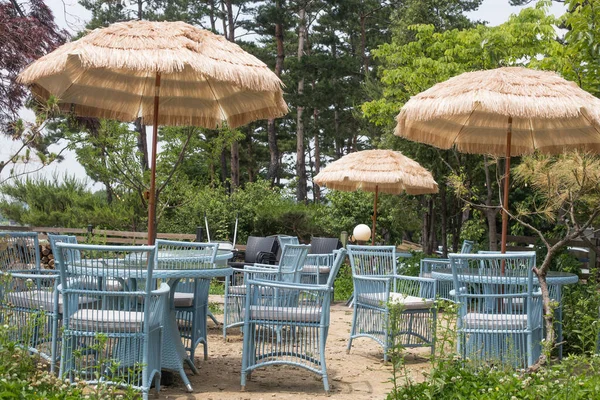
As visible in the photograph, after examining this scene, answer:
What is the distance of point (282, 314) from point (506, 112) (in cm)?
225

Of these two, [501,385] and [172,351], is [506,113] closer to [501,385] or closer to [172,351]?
[501,385]

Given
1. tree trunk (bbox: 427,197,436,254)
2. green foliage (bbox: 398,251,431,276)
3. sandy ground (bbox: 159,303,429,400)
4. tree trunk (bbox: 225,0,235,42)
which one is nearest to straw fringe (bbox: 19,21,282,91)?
sandy ground (bbox: 159,303,429,400)

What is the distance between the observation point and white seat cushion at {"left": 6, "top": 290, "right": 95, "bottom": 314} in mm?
4414

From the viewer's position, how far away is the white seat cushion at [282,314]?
4508 mm

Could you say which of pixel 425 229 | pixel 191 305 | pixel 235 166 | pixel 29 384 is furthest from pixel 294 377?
pixel 235 166

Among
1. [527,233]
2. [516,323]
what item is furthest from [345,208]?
[516,323]

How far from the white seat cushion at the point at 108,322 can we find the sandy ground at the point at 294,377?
2.08ft

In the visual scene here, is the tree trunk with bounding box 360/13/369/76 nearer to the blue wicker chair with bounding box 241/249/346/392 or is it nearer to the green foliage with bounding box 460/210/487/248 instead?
the green foliage with bounding box 460/210/487/248

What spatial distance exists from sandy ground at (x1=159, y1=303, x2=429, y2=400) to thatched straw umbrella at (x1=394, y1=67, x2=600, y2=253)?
1446 mm

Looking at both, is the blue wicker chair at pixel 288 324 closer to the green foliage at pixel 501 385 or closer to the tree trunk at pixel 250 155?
the green foliage at pixel 501 385

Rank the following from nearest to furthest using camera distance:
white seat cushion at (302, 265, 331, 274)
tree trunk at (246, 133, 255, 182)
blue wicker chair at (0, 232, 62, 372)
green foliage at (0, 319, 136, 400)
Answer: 1. green foliage at (0, 319, 136, 400)
2. blue wicker chair at (0, 232, 62, 372)
3. white seat cushion at (302, 265, 331, 274)
4. tree trunk at (246, 133, 255, 182)

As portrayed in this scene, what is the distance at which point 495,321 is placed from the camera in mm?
4770

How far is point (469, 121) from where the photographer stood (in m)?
6.71

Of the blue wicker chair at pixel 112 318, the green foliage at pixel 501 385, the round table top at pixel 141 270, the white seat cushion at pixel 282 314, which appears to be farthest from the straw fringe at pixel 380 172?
the blue wicker chair at pixel 112 318
